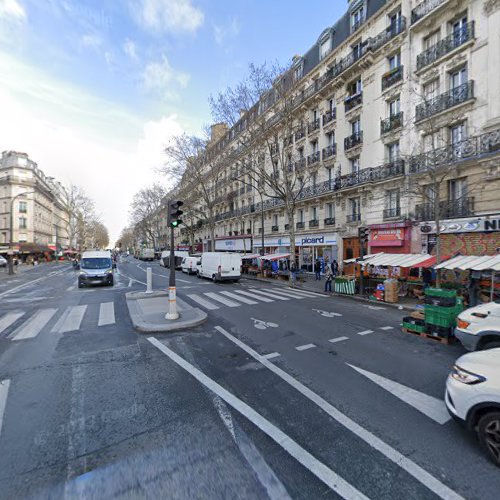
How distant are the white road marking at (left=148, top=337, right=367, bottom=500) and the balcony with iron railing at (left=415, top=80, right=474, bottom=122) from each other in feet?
51.3

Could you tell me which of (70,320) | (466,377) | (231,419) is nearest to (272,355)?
(231,419)

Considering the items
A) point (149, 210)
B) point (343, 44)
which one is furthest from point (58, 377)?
point (149, 210)

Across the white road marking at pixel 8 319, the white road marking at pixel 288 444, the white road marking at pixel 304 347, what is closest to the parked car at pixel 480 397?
the white road marking at pixel 288 444

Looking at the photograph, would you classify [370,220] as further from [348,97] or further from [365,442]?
[365,442]

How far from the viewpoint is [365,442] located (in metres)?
2.77

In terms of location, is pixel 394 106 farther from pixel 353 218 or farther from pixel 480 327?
pixel 480 327

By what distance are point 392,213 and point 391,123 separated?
5.75 m

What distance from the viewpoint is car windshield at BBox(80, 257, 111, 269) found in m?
15.7

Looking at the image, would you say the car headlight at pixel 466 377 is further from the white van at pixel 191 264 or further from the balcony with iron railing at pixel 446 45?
the white van at pixel 191 264

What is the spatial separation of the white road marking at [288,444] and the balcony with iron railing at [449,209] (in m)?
13.3

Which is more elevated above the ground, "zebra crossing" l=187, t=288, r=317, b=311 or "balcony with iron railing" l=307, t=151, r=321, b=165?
"balcony with iron railing" l=307, t=151, r=321, b=165

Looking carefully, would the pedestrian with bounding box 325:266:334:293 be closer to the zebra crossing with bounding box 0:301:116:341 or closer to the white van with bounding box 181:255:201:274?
the zebra crossing with bounding box 0:301:116:341

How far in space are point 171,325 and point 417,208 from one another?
14960 millimetres

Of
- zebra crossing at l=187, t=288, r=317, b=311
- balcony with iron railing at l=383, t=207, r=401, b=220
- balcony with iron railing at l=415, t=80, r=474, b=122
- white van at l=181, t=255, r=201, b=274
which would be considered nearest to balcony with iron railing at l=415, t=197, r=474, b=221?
balcony with iron railing at l=383, t=207, r=401, b=220
